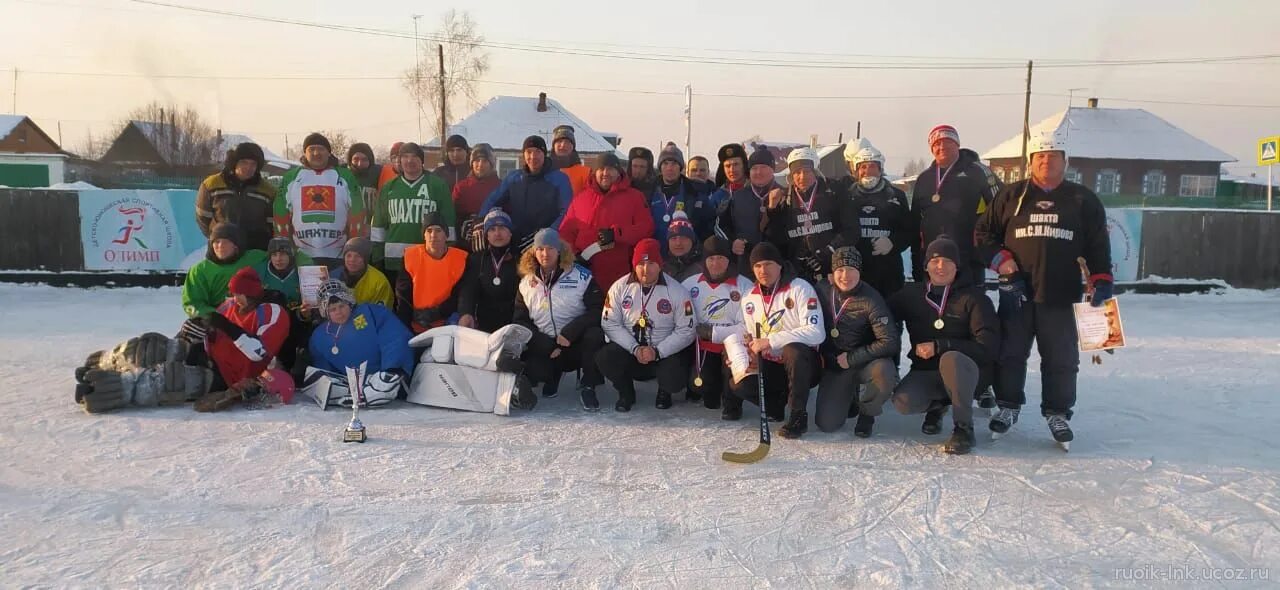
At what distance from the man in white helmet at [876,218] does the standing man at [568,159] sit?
2.14 m

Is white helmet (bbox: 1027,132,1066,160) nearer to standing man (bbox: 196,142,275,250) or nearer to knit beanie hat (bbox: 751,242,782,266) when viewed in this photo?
knit beanie hat (bbox: 751,242,782,266)

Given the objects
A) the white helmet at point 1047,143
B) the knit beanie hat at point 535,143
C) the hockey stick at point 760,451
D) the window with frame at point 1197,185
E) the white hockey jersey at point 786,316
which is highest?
the window with frame at point 1197,185

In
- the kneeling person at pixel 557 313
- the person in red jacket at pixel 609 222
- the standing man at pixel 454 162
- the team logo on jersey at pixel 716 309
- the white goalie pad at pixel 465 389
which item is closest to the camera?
the white goalie pad at pixel 465 389

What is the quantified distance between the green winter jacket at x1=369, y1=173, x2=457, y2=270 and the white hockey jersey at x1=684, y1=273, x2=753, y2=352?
2091 mm

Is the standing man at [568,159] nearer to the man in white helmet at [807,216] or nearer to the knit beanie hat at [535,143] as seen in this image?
the knit beanie hat at [535,143]

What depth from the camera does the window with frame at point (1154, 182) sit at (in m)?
37.8

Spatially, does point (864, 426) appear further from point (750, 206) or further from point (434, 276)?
point (434, 276)

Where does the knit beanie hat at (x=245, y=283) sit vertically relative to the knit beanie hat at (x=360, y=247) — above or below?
below

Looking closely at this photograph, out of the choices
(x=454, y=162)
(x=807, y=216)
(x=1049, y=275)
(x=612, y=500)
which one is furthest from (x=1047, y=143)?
(x=454, y=162)

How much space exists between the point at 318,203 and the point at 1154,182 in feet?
142

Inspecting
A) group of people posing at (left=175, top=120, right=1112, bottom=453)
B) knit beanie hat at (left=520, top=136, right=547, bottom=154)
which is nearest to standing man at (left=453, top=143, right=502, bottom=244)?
group of people posing at (left=175, top=120, right=1112, bottom=453)

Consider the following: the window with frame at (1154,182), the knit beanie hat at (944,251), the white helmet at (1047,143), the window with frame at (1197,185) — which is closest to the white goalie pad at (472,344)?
the knit beanie hat at (944,251)

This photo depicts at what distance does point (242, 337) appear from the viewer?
4.80 metres

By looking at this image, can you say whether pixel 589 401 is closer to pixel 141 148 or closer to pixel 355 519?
pixel 355 519
